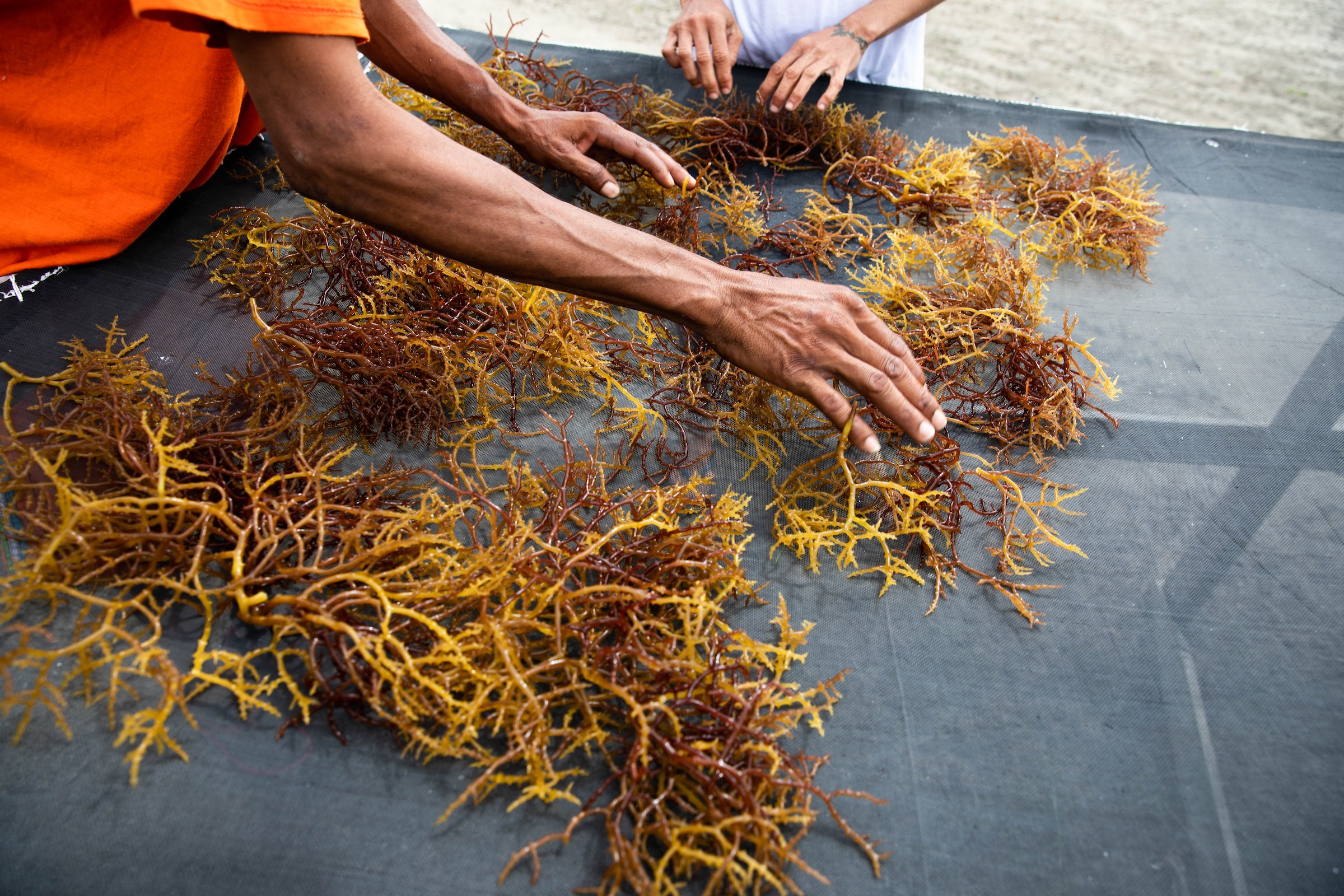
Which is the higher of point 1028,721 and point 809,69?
point 809,69

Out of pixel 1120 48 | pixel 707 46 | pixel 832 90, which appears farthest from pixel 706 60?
pixel 1120 48

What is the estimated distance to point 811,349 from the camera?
88 centimetres

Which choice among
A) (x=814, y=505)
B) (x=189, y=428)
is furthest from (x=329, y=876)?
(x=814, y=505)

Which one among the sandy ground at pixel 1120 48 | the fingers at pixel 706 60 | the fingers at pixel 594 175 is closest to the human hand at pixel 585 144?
the fingers at pixel 594 175

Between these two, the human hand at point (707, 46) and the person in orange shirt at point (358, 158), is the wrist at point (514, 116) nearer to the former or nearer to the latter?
the person in orange shirt at point (358, 158)

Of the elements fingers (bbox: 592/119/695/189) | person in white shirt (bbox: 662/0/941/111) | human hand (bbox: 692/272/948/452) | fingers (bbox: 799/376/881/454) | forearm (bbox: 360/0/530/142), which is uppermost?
person in white shirt (bbox: 662/0/941/111)

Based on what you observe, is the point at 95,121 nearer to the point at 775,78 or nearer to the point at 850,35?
the point at 775,78

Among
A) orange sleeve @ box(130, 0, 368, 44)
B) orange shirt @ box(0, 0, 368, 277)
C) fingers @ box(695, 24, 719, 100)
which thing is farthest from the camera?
fingers @ box(695, 24, 719, 100)

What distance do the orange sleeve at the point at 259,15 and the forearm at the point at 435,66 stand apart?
0.59 metres

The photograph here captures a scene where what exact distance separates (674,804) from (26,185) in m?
1.17

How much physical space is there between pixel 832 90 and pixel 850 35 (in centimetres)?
19

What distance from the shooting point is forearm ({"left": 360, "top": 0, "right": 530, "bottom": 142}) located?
1213 millimetres

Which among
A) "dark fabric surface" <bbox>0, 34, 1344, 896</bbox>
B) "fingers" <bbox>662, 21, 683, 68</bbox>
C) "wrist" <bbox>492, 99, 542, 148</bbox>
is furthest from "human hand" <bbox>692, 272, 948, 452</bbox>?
"fingers" <bbox>662, 21, 683, 68</bbox>

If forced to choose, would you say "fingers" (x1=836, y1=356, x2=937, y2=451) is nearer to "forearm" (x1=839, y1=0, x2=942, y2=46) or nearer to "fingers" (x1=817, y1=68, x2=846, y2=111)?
"fingers" (x1=817, y1=68, x2=846, y2=111)
